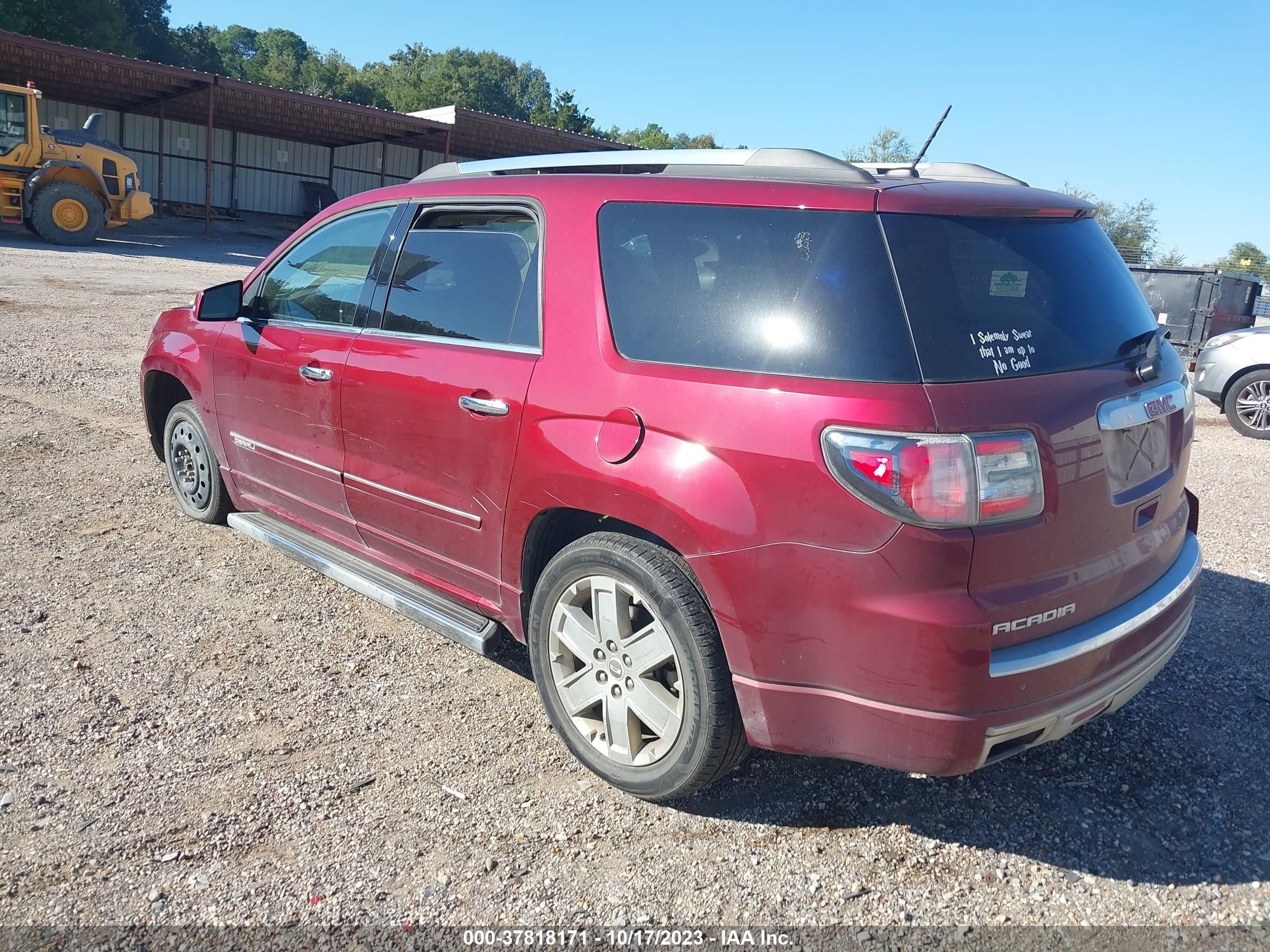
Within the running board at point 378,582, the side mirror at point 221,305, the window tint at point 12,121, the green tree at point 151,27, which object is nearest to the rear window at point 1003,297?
the running board at point 378,582

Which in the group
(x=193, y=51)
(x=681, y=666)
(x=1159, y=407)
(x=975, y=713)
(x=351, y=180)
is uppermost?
(x=193, y=51)

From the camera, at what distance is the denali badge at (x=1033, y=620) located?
7.77ft

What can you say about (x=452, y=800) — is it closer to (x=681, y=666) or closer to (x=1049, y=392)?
(x=681, y=666)

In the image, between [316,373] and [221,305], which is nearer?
[316,373]

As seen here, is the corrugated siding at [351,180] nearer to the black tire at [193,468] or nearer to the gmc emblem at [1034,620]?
the black tire at [193,468]

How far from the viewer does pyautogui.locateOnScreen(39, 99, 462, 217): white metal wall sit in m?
31.3

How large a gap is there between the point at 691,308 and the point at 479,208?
3.79 ft

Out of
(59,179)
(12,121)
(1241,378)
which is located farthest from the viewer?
(59,179)

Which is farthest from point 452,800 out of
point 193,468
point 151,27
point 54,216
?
point 151,27

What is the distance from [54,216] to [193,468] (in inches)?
775

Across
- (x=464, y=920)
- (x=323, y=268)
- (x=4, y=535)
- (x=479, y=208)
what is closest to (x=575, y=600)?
(x=464, y=920)

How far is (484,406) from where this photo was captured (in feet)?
10.5

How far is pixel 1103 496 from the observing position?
8.54 feet

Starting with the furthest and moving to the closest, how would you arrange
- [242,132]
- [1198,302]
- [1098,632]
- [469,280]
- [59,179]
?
1. [242,132]
2. [59,179]
3. [1198,302]
4. [469,280]
5. [1098,632]
